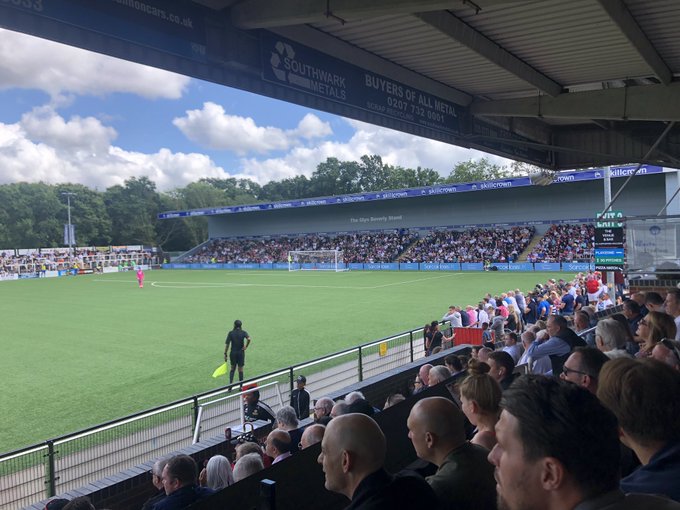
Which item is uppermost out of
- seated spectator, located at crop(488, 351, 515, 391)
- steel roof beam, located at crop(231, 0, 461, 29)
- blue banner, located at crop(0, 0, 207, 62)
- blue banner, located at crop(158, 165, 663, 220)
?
blue banner, located at crop(158, 165, 663, 220)

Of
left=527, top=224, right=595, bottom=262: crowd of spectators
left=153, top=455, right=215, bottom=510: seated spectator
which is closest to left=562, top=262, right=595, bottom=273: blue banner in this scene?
left=527, top=224, right=595, bottom=262: crowd of spectators

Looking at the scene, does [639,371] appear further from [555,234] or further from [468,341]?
[555,234]

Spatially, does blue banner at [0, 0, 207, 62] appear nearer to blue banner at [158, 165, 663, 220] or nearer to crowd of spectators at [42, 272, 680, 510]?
crowd of spectators at [42, 272, 680, 510]

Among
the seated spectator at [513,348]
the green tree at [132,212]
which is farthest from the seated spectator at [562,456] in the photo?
the green tree at [132,212]

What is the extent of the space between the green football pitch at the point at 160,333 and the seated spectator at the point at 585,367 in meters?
8.96

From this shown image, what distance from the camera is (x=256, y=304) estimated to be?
25844 mm

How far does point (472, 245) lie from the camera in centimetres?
4769

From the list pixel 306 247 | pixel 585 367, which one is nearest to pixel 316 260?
pixel 306 247

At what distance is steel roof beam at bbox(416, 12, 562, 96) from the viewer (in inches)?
217

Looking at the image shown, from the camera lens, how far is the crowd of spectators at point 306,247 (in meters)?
52.9

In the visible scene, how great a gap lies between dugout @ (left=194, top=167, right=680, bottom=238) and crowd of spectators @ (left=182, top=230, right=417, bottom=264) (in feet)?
3.50

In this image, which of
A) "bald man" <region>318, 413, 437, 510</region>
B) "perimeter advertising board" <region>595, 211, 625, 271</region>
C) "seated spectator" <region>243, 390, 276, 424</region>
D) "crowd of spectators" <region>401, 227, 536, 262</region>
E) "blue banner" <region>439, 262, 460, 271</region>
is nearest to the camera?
"bald man" <region>318, 413, 437, 510</region>

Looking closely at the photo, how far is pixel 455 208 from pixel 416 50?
45.9 metres

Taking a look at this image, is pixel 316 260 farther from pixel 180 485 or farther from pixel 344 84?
pixel 180 485
